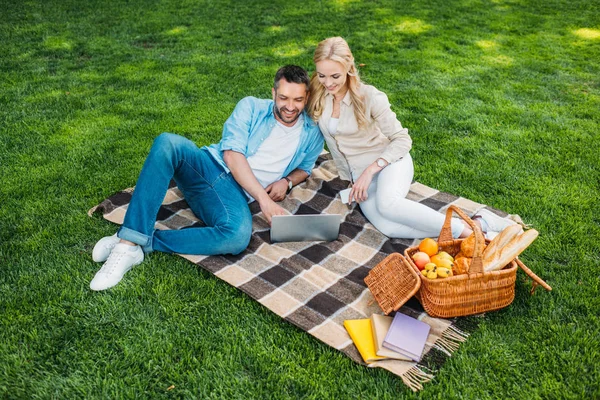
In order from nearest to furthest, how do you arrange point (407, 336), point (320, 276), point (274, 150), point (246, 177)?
1. point (407, 336)
2. point (320, 276)
3. point (246, 177)
4. point (274, 150)

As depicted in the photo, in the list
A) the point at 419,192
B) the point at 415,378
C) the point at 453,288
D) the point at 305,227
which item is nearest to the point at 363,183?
the point at 305,227

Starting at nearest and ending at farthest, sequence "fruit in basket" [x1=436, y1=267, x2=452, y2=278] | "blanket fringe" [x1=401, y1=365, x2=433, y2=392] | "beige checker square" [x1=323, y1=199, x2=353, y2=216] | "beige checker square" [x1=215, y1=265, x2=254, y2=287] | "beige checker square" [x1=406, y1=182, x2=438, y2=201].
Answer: "blanket fringe" [x1=401, y1=365, x2=433, y2=392] → "fruit in basket" [x1=436, y1=267, x2=452, y2=278] → "beige checker square" [x1=215, y1=265, x2=254, y2=287] → "beige checker square" [x1=323, y1=199, x2=353, y2=216] → "beige checker square" [x1=406, y1=182, x2=438, y2=201]

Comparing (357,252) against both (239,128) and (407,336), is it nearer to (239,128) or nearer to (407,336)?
(407,336)

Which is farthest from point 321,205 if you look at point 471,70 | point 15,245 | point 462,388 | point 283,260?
point 471,70

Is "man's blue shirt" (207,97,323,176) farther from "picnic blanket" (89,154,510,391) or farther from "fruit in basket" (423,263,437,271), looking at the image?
"fruit in basket" (423,263,437,271)

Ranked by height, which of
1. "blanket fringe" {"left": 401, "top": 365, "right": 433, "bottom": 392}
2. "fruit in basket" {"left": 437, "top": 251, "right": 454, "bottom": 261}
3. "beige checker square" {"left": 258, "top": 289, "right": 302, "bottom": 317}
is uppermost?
"fruit in basket" {"left": 437, "top": 251, "right": 454, "bottom": 261}

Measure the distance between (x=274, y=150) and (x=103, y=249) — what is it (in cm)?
147

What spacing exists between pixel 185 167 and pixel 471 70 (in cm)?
505

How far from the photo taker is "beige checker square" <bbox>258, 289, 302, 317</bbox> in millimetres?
3008

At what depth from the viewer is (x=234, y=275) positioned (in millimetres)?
3277

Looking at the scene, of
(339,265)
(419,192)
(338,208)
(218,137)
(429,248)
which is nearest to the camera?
(429,248)

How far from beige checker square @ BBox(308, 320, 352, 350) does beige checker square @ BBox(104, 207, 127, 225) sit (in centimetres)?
184

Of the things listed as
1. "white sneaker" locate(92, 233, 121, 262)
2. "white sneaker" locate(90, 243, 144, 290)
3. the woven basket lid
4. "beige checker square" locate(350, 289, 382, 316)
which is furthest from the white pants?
"white sneaker" locate(92, 233, 121, 262)

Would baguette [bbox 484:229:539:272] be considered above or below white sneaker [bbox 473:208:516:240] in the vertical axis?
above
